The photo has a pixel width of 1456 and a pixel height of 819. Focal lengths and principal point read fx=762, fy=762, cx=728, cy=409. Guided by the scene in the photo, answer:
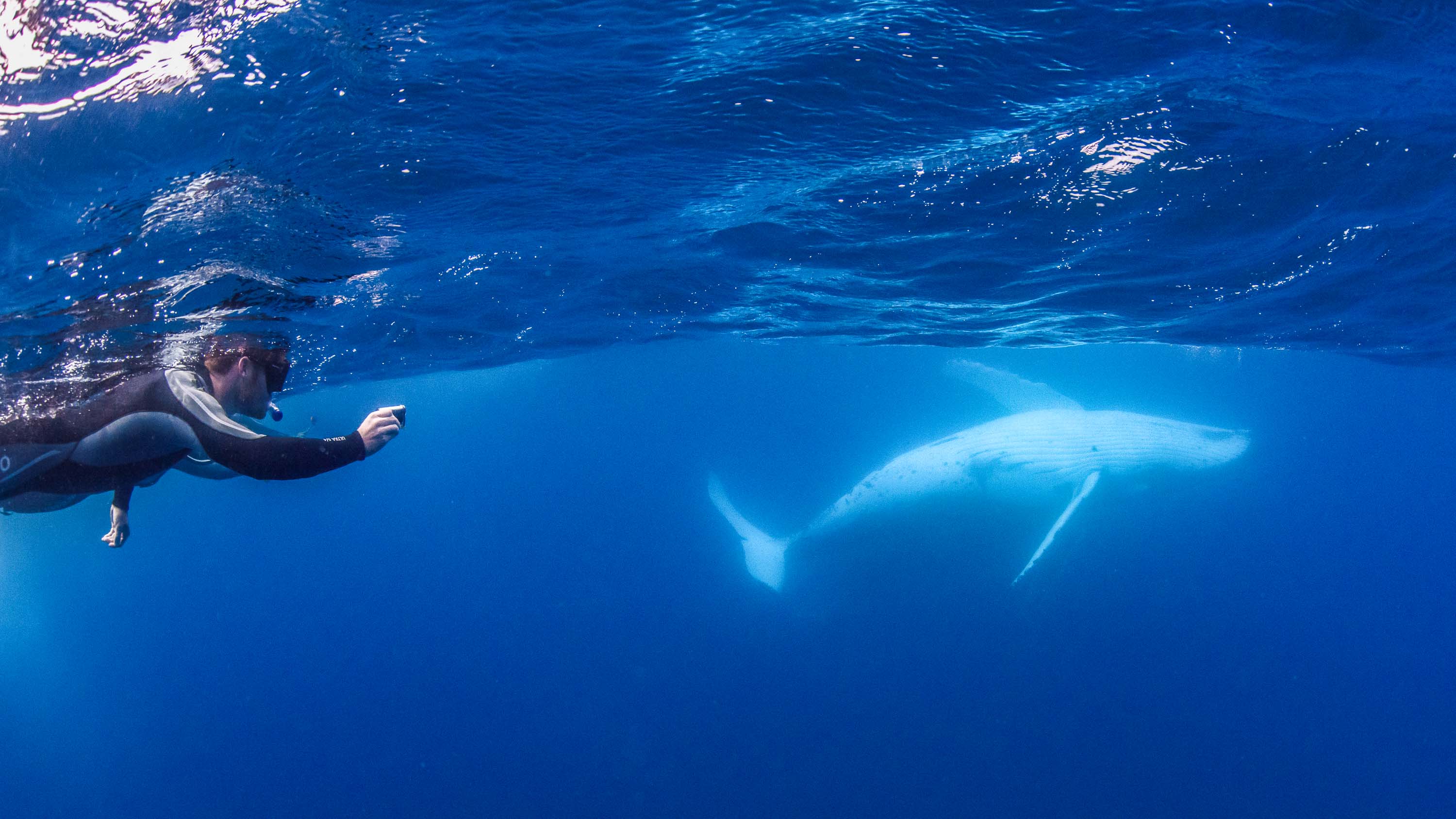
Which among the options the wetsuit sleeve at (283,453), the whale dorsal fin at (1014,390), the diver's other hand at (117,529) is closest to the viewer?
the wetsuit sleeve at (283,453)

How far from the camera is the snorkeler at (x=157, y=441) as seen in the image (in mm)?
3816

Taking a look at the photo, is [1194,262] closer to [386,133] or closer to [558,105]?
[558,105]

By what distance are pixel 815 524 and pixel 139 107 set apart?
1589 cm

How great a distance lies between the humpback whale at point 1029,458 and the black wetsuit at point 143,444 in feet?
49.4

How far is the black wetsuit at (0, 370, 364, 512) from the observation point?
3.80 meters

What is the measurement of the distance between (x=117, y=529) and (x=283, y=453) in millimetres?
Result: 2885

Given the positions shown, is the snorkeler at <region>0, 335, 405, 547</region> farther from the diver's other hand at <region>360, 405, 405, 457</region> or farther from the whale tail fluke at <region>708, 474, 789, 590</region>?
the whale tail fluke at <region>708, 474, 789, 590</region>

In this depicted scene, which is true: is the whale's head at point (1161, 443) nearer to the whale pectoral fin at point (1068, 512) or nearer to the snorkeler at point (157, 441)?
the whale pectoral fin at point (1068, 512)

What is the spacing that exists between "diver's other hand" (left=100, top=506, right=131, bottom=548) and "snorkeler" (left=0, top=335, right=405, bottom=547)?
0.89 feet

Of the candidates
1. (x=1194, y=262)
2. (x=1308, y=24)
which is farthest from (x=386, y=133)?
(x=1194, y=262)

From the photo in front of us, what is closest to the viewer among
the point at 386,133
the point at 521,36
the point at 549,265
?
the point at 521,36

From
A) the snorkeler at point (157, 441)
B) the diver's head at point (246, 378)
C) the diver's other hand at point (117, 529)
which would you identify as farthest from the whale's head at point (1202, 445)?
the diver's other hand at point (117, 529)

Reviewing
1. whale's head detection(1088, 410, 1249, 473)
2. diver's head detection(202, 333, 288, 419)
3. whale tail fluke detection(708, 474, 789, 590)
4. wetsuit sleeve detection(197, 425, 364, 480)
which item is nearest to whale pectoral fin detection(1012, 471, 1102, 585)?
whale's head detection(1088, 410, 1249, 473)

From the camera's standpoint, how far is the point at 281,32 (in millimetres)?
5078
